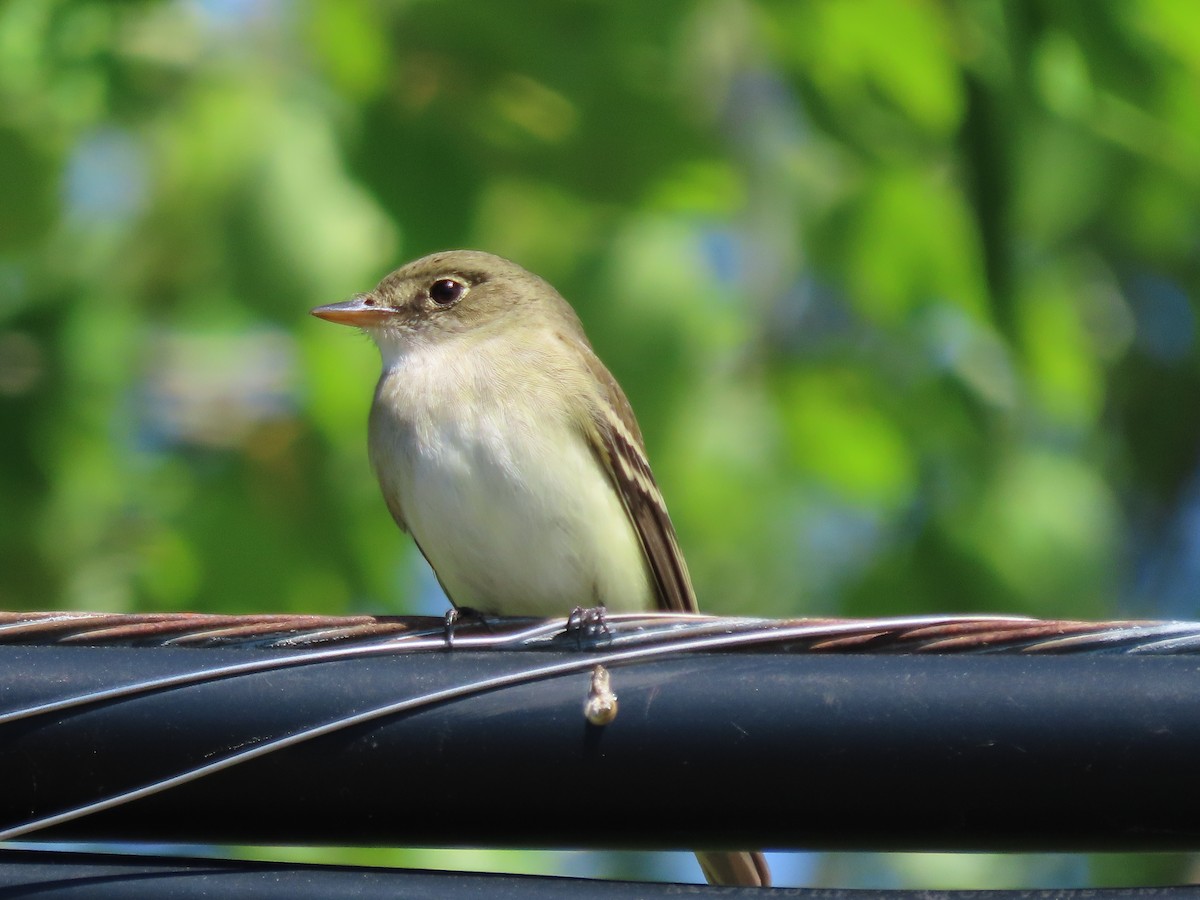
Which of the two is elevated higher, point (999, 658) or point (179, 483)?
point (179, 483)

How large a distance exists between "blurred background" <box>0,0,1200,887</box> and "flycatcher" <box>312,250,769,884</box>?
0.90 feet

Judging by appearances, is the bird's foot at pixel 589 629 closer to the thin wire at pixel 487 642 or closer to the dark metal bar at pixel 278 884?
the thin wire at pixel 487 642

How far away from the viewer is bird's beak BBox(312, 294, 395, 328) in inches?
209

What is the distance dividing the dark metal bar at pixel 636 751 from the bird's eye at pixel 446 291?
3.57 metres

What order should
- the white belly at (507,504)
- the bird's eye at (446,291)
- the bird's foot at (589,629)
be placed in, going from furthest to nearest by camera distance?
the bird's eye at (446,291) → the white belly at (507,504) → the bird's foot at (589,629)

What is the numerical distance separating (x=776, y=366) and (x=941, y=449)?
79 cm

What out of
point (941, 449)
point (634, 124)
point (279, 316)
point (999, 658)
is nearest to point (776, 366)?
point (941, 449)

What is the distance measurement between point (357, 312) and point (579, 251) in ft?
2.64

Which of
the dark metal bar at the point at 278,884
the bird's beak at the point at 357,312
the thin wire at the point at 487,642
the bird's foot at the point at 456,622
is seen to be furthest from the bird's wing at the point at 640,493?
the dark metal bar at the point at 278,884

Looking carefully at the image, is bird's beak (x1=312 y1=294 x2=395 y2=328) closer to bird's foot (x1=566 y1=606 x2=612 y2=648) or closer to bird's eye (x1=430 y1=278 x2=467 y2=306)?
bird's eye (x1=430 y1=278 x2=467 y2=306)

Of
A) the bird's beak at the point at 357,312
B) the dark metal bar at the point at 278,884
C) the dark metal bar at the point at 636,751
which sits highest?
the bird's beak at the point at 357,312

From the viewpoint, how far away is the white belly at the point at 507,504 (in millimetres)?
4809

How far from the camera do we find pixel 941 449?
20.9ft

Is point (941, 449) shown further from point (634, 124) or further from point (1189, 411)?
point (1189, 411)
